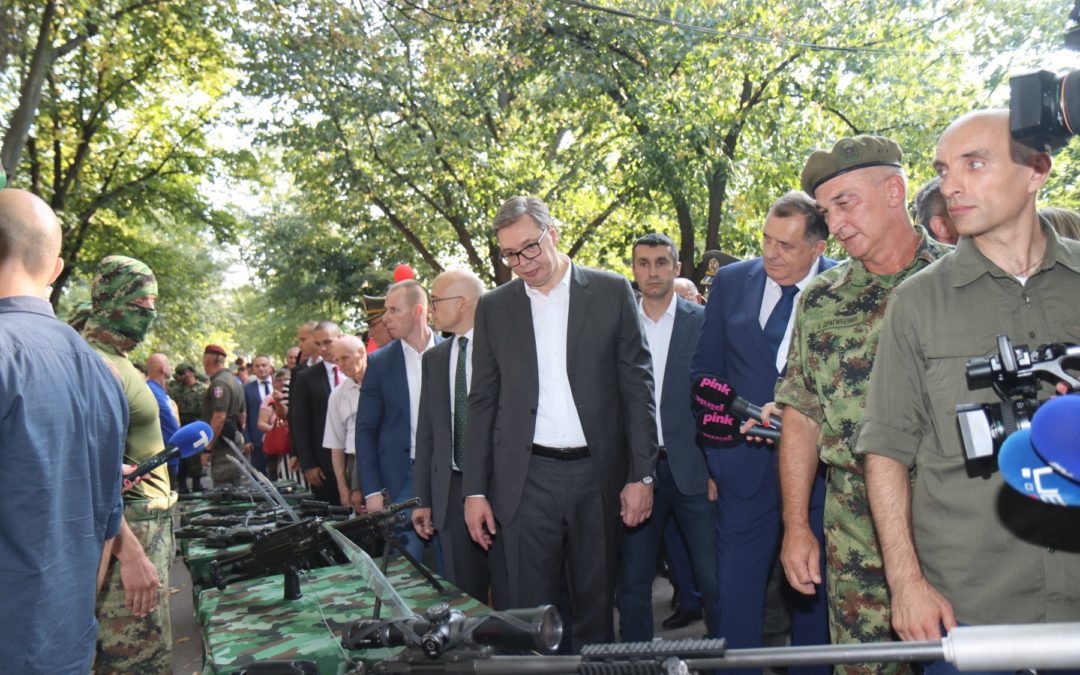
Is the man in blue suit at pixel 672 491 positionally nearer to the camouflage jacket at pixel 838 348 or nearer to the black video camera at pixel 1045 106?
the camouflage jacket at pixel 838 348

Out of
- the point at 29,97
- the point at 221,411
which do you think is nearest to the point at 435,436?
the point at 221,411

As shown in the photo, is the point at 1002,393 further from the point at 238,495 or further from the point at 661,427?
the point at 238,495

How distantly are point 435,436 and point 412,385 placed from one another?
0.91m

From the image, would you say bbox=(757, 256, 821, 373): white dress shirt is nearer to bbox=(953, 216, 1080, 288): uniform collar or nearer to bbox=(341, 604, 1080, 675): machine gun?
bbox=(953, 216, 1080, 288): uniform collar

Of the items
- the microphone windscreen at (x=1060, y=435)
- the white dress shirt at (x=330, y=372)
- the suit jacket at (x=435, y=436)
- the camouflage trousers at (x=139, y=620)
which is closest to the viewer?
the microphone windscreen at (x=1060, y=435)

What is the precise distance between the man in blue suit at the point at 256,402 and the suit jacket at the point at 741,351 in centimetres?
1024

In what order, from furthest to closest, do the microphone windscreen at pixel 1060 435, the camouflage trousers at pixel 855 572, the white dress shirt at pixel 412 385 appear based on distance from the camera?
the white dress shirt at pixel 412 385 < the camouflage trousers at pixel 855 572 < the microphone windscreen at pixel 1060 435

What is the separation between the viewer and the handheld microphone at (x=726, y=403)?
12.0 ft

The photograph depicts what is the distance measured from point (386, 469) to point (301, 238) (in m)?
22.8

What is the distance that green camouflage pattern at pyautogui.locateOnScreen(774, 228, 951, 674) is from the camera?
3.10m

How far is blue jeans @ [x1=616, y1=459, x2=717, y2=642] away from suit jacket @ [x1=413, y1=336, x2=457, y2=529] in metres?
1.09

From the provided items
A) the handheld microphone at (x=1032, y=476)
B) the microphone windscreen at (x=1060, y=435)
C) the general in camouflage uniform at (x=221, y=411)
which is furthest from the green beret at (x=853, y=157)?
the general in camouflage uniform at (x=221, y=411)

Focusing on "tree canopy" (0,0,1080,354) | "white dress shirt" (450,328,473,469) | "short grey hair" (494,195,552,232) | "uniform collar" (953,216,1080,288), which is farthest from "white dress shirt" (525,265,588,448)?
"tree canopy" (0,0,1080,354)

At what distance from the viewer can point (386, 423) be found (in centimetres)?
615
